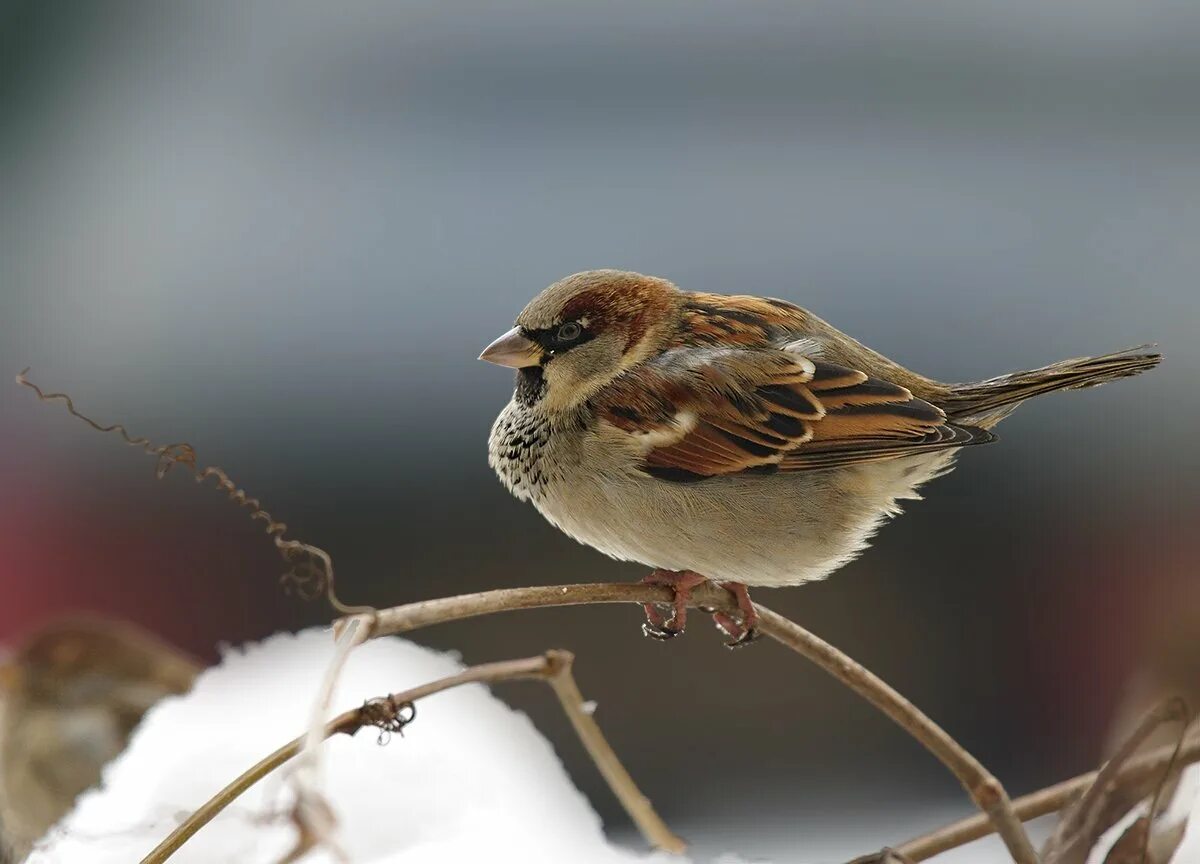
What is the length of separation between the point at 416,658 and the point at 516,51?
162 cm

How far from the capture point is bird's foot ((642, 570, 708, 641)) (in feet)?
3.99

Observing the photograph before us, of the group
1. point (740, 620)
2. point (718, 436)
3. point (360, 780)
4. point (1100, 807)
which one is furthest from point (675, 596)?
point (1100, 807)

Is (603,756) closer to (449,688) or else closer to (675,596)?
(675,596)

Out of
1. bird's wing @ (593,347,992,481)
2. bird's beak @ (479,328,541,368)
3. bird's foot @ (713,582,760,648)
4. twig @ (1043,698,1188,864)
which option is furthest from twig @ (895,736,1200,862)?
bird's beak @ (479,328,541,368)

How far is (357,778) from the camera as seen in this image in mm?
1271

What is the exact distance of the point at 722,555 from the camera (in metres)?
1.25


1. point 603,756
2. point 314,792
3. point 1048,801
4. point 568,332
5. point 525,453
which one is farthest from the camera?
point 525,453

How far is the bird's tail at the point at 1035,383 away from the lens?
1040 mm

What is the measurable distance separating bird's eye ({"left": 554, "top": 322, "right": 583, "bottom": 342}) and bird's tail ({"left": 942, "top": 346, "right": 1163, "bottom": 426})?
404mm

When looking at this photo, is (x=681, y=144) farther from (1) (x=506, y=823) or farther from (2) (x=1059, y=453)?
(1) (x=506, y=823)

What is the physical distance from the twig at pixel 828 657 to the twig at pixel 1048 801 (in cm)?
3

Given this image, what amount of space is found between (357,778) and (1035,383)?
763 mm

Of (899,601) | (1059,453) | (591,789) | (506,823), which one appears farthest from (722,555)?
(1059,453)

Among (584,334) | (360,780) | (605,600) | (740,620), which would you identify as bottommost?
(360,780)
